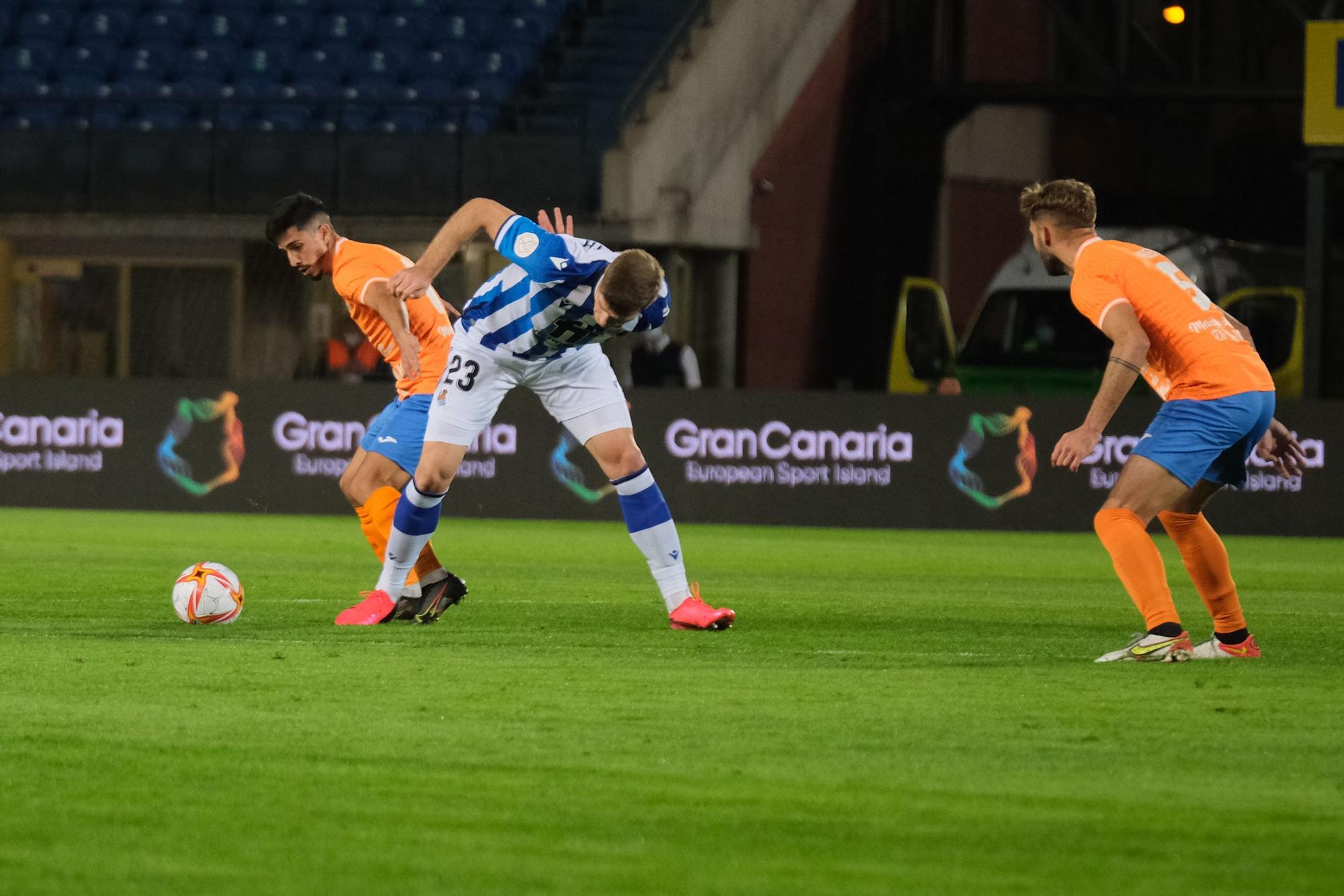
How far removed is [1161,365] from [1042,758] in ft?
8.94

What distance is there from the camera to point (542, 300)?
8.59 metres

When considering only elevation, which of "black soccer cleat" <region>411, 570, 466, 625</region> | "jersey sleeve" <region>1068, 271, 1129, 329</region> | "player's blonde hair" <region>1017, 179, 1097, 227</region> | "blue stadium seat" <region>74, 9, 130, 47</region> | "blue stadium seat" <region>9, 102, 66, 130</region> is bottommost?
"black soccer cleat" <region>411, 570, 466, 625</region>

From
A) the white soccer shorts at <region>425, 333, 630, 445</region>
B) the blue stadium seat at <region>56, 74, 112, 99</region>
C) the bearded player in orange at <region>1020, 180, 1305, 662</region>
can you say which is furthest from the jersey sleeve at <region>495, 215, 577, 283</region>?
the blue stadium seat at <region>56, 74, 112, 99</region>

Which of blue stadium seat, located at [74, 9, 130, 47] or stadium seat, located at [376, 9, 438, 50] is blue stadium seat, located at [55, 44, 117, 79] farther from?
stadium seat, located at [376, 9, 438, 50]

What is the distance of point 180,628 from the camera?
349 inches

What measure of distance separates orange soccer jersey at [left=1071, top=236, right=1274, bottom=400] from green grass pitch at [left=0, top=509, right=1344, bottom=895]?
1043mm

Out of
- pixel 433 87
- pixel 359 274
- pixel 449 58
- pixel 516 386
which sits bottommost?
pixel 516 386

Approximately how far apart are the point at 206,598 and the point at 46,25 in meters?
18.7

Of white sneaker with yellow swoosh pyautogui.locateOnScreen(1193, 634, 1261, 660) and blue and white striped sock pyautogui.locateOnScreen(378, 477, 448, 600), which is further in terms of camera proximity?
blue and white striped sock pyautogui.locateOnScreen(378, 477, 448, 600)

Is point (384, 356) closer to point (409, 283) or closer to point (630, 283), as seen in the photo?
point (409, 283)

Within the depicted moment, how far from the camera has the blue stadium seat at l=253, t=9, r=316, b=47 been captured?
25.4 metres

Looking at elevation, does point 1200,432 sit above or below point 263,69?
below

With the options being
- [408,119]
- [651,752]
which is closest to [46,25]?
[408,119]

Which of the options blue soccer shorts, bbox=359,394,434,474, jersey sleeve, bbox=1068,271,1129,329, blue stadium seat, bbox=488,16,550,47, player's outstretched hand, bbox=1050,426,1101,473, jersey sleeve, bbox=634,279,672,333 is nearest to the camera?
player's outstretched hand, bbox=1050,426,1101,473
